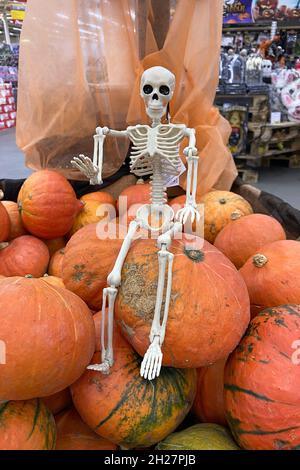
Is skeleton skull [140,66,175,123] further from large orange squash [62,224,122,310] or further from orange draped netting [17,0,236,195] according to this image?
orange draped netting [17,0,236,195]

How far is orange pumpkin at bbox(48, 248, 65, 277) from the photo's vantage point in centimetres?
135

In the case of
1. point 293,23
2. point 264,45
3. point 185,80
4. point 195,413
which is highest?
point 293,23

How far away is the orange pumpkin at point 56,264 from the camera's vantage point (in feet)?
4.42

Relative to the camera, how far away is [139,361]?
2.65 ft

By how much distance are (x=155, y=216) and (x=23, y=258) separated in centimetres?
62

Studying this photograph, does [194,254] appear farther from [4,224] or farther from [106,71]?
[106,71]

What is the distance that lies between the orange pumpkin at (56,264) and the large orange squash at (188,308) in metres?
0.62

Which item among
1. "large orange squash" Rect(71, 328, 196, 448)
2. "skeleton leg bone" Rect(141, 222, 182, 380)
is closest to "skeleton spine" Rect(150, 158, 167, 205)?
"skeleton leg bone" Rect(141, 222, 182, 380)

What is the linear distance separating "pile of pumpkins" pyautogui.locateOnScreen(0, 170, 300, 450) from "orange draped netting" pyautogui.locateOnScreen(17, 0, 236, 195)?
0.84m

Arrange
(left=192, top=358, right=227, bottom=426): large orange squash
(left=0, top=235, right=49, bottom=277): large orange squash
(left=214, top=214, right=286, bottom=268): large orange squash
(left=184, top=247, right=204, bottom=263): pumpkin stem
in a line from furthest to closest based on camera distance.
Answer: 1. (left=0, top=235, right=49, bottom=277): large orange squash
2. (left=214, top=214, right=286, bottom=268): large orange squash
3. (left=192, top=358, right=227, bottom=426): large orange squash
4. (left=184, top=247, right=204, bottom=263): pumpkin stem

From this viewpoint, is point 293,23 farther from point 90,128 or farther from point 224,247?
point 224,247

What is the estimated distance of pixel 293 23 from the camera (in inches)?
185
